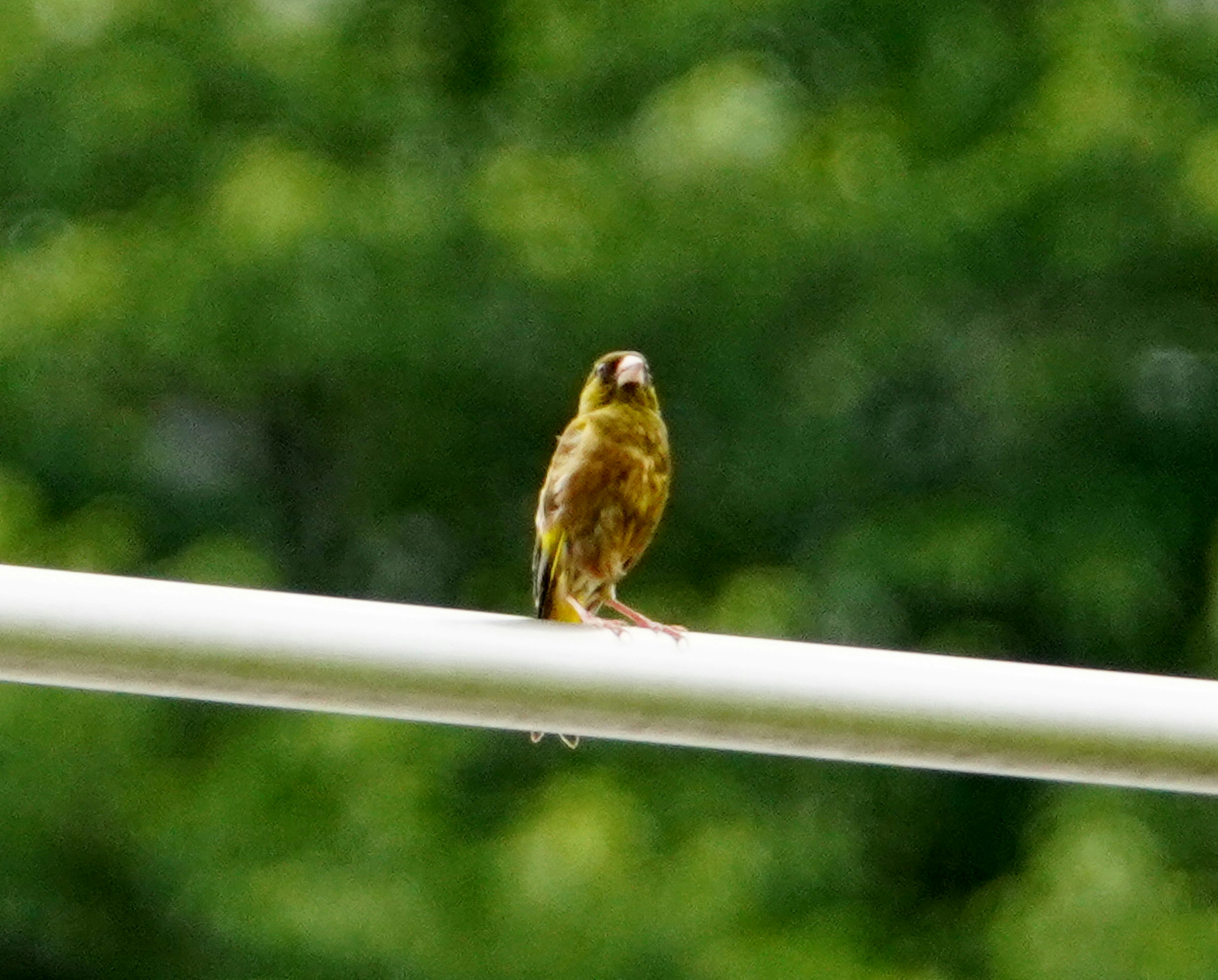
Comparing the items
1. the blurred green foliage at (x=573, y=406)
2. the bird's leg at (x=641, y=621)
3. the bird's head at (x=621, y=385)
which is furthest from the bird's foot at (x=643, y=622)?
the blurred green foliage at (x=573, y=406)

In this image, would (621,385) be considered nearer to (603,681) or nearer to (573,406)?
(603,681)

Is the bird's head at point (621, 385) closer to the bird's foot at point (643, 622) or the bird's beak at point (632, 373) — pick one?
the bird's beak at point (632, 373)

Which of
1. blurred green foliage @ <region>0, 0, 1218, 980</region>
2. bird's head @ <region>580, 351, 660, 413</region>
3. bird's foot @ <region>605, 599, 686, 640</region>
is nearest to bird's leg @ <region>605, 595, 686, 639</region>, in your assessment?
bird's foot @ <region>605, 599, 686, 640</region>

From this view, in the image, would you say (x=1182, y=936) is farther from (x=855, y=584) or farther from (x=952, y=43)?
(x=952, y=43)

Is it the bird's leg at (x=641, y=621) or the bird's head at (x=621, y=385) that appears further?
the bird's head at (x=621, y=385)

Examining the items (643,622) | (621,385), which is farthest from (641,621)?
(621,385)

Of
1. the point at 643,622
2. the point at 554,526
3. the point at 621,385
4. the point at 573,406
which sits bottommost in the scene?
the point at 643,622

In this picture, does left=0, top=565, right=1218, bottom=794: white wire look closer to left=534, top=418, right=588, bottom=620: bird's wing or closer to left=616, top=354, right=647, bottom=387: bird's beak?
left=534, top=418, right=588, bottom=620: bird's wing
